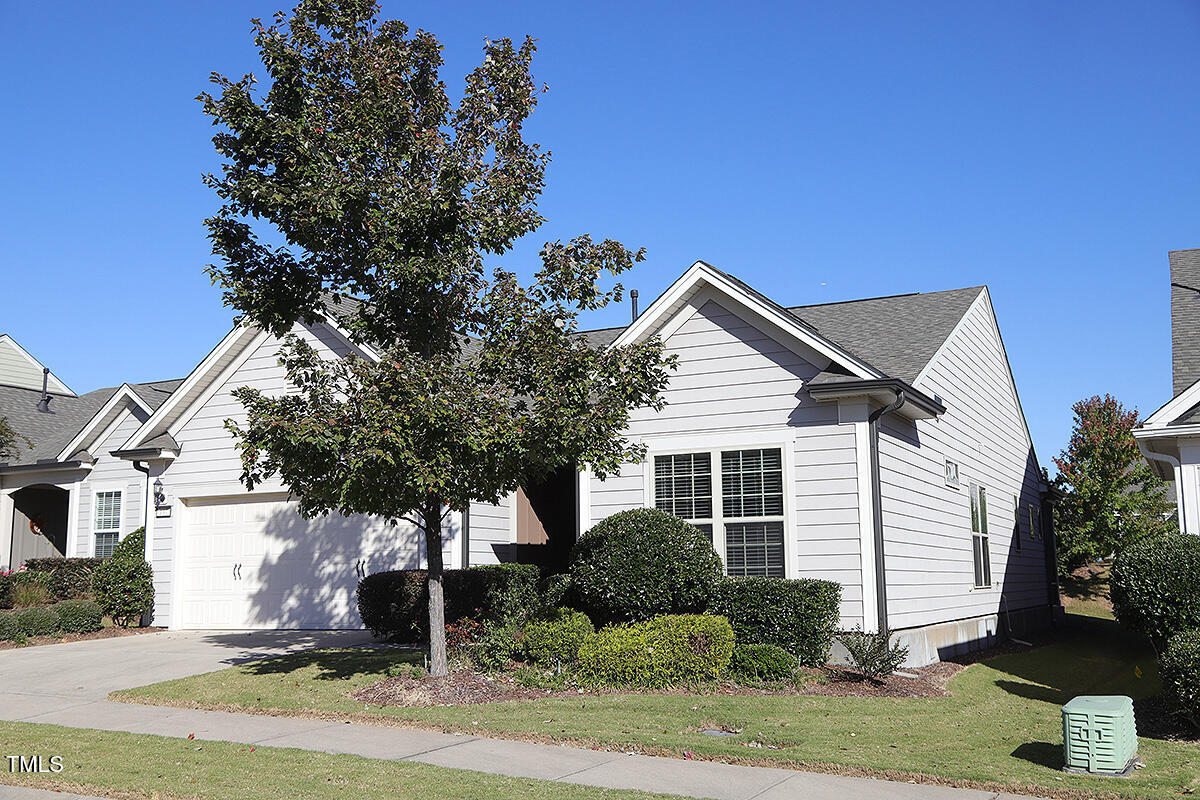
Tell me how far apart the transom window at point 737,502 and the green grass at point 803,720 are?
9.42ft

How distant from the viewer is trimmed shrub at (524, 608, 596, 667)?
39.2 feet

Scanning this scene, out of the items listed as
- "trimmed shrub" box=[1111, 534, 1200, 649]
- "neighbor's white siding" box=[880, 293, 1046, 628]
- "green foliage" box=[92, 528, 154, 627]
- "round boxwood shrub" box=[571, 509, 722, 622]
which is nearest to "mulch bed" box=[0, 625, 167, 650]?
"green foliage" box=[92, 528, 154, 627]

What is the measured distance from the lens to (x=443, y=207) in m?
10.4

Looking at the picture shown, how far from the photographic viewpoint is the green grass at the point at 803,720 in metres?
7.68

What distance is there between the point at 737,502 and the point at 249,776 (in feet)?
26.2

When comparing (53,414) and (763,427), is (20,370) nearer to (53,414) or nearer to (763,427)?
(53,414)

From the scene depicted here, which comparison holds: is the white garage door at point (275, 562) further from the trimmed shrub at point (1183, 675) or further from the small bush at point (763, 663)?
the trimmed shrub at point (1183, 675)

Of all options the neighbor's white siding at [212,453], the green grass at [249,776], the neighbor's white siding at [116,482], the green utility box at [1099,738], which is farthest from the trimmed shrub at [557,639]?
the neighbor's white siding at [116,482]

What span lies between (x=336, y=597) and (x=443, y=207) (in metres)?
8.75

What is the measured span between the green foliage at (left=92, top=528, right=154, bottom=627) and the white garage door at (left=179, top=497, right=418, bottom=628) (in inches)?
33.8

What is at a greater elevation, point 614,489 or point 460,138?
point 460,138

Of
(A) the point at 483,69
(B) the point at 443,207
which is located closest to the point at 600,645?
(B) the point at 443,207

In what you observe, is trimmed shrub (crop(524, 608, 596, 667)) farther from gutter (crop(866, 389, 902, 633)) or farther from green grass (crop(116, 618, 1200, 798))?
gutter (crop(866, 389, 902, 633))

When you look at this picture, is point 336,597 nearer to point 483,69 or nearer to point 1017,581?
point 483,69
